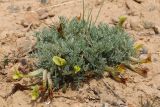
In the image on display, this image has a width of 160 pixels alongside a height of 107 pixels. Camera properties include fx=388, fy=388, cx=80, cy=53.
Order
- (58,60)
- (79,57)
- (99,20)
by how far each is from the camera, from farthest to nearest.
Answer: (99,20), (79,57), (58,60)

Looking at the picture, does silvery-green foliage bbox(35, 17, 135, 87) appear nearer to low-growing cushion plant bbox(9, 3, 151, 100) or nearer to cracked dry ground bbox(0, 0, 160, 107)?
low-growing cushion plant bbox(9, 3, 151, 100)

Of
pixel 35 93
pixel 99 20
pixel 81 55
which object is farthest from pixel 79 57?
pixel 99 20

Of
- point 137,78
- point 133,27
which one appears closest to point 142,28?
point 133,27

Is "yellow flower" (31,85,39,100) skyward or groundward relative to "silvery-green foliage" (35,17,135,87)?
groundward

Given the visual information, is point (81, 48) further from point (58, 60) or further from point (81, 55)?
point (58, 60)

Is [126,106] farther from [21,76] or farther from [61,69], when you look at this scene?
[21,76]

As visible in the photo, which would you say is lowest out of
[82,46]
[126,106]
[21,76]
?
[126,106]

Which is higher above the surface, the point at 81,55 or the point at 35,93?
the point at 81,55

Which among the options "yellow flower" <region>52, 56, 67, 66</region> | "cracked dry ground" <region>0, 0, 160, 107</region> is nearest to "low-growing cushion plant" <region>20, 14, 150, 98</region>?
"yellow flower" <region>52, 56, 67, 66</region>
